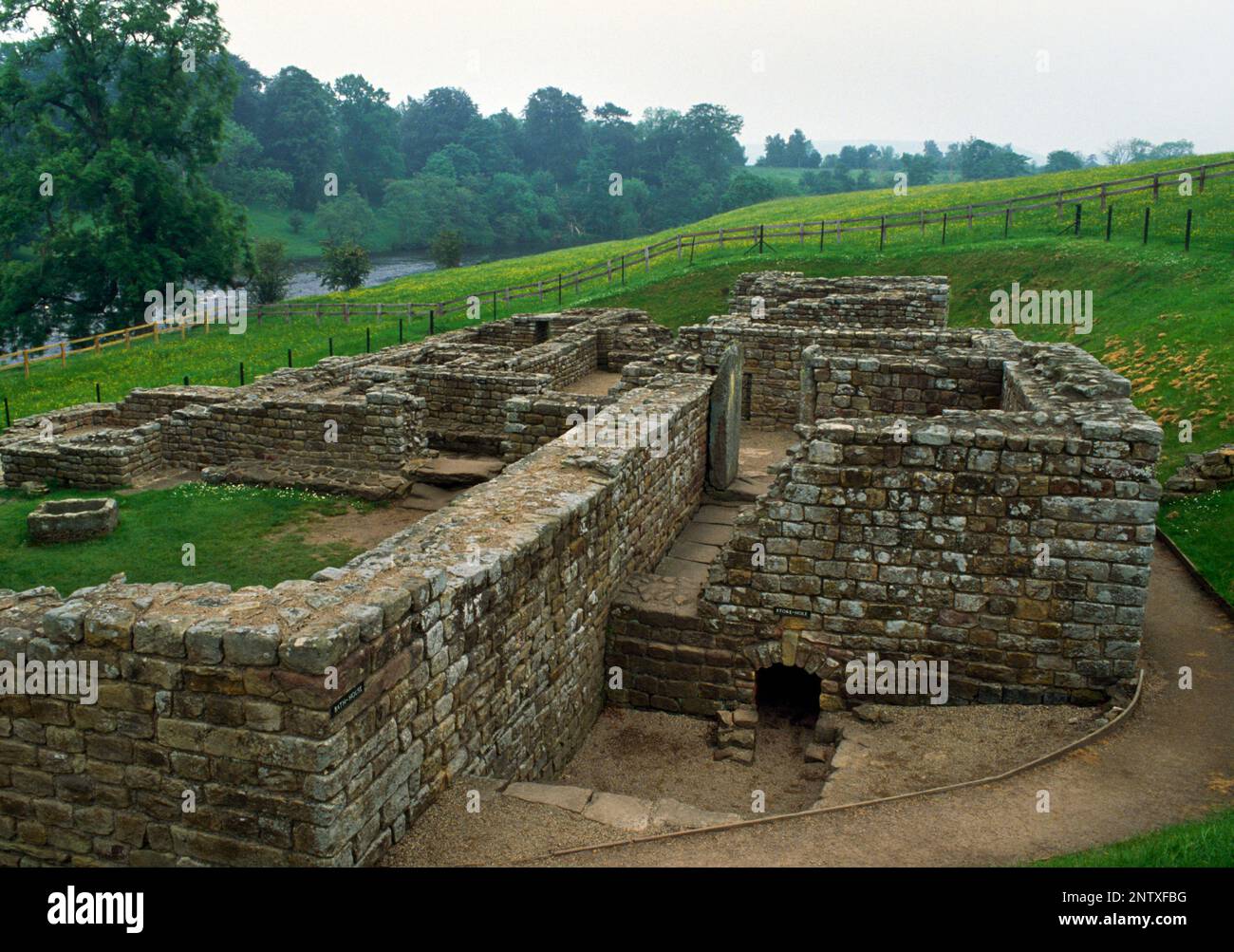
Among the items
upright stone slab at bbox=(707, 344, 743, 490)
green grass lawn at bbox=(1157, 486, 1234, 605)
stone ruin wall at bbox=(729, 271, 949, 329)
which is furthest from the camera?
stone ruin wall at bbox=(729, 271, 949, 329)

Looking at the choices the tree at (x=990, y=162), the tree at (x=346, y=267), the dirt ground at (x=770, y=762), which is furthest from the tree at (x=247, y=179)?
the dirt ground at (x=770, y=762)

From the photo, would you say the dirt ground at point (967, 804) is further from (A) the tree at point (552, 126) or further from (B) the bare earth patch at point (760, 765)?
(A) the tree at point (552, 126)

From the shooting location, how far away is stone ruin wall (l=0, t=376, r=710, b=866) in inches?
192

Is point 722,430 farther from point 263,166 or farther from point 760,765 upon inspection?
point 263,166

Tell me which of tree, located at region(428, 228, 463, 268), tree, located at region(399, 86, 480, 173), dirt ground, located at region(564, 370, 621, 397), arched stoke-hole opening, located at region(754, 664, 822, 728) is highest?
tree, located at region(399, 86, 480, 173)

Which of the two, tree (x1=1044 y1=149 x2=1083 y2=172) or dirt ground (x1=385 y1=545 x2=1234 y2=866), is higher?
tree (x1=1044 y1=149 x2=1083 y2=172)

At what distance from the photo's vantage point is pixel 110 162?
3841cm

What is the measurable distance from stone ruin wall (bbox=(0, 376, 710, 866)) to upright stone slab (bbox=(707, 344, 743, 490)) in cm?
588

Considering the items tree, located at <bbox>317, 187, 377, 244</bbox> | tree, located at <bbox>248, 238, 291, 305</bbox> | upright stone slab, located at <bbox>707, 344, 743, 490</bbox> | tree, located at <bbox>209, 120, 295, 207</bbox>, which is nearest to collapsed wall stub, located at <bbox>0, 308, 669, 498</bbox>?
upright stone slab, located at <bbox>707, 344, 743, 490</bbox>

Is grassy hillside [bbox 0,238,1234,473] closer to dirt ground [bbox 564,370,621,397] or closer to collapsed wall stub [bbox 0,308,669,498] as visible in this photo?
dirt ground [bbox 564,370,621,397]

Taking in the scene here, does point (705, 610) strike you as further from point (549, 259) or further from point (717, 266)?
point (549, 259)

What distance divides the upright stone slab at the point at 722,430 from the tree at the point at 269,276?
40.8 metres

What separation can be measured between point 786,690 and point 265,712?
5702mm

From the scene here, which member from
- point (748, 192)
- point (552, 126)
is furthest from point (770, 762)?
point (552, 126)
